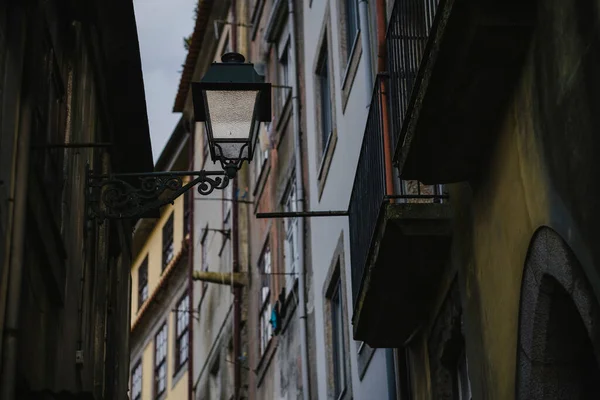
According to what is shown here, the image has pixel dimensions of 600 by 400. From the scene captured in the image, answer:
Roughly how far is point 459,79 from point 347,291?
738cm

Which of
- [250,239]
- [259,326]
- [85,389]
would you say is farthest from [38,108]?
[250,239]

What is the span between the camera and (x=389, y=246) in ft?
33.0

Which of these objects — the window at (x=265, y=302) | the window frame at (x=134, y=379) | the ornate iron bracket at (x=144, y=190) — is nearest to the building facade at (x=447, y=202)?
the ornate iron bracket at (x=144, y=190)

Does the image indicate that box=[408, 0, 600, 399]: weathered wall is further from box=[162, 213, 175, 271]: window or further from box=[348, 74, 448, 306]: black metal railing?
box=[162, 213, 175, 271]: window

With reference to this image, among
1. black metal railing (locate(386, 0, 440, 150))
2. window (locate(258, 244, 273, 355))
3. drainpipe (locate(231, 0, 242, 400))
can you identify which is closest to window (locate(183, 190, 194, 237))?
drainpipe (locate(231, 0, 242, 400))

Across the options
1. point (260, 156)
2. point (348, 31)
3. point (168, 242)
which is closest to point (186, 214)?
point (168, 242)

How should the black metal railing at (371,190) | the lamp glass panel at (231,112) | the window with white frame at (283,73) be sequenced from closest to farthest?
the lamp glass panel at (231,112) < the black metal railing at (371,190) < the window with white frame at (283,73)

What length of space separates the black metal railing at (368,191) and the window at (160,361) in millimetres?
21719

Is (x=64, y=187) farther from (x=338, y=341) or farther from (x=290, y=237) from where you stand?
(x=290, y=237)

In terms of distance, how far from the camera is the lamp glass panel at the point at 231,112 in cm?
961

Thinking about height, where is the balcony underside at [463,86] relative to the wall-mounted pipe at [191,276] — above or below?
below

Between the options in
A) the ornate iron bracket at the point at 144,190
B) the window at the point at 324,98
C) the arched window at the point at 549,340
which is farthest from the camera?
the window at the point at 324,98

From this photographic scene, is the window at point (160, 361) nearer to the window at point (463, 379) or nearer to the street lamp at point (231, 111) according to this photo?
the window at point (463, 379)

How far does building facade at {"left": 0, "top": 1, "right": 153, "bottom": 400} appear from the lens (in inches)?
331
